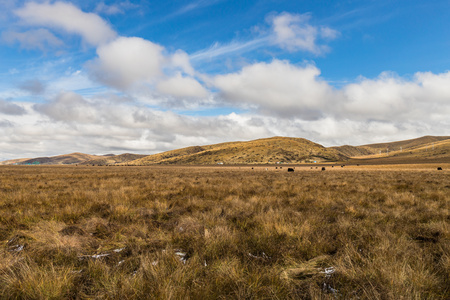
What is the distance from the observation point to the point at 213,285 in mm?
3031

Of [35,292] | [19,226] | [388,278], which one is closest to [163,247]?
[35,292]

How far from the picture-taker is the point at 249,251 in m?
4.35

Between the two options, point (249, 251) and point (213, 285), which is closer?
point (213, 285)

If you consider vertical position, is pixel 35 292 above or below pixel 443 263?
above

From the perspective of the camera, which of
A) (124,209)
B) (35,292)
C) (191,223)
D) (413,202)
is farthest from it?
(413,202)

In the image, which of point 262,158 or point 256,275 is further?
point 262,158

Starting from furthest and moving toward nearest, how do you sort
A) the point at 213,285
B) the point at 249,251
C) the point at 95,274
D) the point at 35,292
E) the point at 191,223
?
the point at 191,223, the point at 249,251, the point at 95,274, the point at 213,285, the point at 35,292

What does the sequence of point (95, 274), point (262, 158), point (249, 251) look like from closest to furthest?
point (95, 274) → point (249, 251) → point (262, 158)

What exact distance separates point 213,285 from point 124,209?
6.24 metres

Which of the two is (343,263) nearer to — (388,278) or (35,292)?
(388,278)

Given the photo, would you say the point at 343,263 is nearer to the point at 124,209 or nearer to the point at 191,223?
the point at 191,223

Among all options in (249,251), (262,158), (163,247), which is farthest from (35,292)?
(262,158)

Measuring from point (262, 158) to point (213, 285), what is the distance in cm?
17225

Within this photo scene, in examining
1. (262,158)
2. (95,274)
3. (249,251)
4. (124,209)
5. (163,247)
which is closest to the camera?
(95,274)
